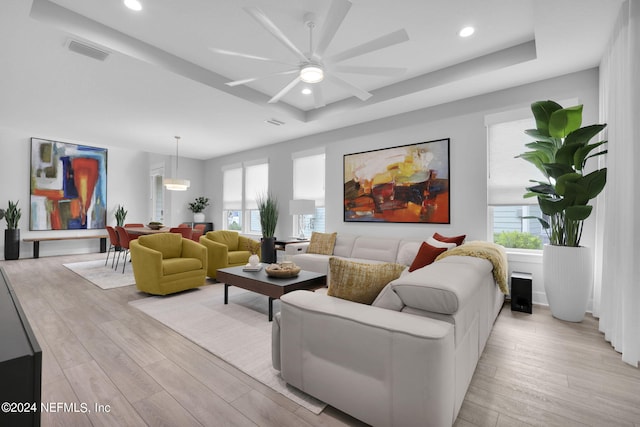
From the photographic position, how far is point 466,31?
9.94ft

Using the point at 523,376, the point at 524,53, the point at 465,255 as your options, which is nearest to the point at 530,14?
the point at 524,53

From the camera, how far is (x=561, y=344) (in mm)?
2609

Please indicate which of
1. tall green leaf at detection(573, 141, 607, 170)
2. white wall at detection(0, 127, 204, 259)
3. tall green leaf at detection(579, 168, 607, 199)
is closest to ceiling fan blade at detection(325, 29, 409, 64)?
tall green leaf at detection(573, 141, 607, 170)

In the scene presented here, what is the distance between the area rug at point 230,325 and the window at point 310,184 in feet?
8.03

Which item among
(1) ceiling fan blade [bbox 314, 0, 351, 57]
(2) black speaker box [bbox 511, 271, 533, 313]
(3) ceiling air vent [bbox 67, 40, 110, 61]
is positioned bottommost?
(2) black speaker box [bbox 511, 271, 533, 313]

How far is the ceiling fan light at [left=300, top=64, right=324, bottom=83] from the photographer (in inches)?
105

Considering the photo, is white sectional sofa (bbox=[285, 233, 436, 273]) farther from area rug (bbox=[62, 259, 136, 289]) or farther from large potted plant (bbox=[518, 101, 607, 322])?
area rug (bbox=[62, 259, 136, 289])

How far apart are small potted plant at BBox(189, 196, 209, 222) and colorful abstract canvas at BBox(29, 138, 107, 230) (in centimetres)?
223

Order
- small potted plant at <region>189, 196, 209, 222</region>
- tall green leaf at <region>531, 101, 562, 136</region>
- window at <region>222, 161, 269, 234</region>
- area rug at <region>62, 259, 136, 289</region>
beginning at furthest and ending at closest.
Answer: small potted plant at <region>189, 196, 209, 222</region> → window at <region>222, 161, 269, 234</region> → area rug at <region>62, 259, 136, 289</region> → tall green leaf at <region>531, 101, 562, 136</region>

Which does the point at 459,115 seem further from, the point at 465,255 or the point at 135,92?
the point at 135,92

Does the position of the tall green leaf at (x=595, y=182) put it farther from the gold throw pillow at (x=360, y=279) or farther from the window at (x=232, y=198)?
the window at (x=232, y=198)

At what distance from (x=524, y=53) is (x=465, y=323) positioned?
3.22 m

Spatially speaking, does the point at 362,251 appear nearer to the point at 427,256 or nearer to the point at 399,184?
the point at 399,184

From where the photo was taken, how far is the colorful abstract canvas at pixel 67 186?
23.0ft
